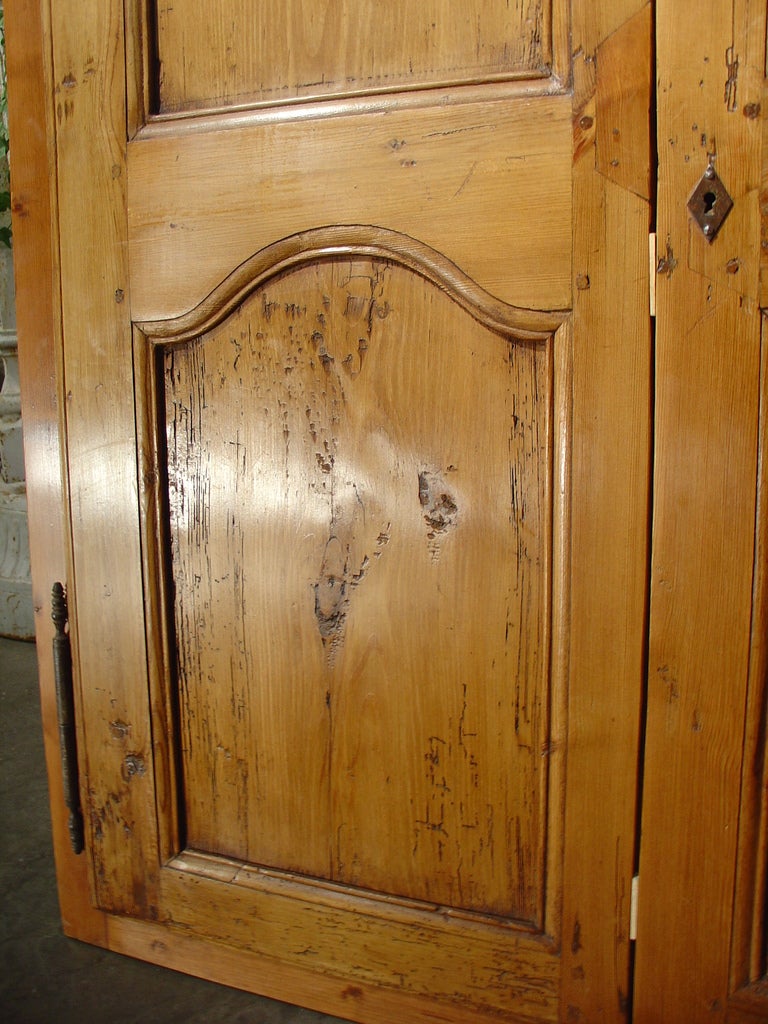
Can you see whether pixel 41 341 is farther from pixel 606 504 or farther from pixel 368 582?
pixel 606 504

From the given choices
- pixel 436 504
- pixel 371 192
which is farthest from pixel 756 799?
pixel 371 192

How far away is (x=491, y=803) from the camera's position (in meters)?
1.13

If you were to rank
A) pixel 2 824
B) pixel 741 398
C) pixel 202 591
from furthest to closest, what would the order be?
pixel 2 824
pixel 202 591
pixel 741 398

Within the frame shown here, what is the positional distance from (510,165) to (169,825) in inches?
44.4

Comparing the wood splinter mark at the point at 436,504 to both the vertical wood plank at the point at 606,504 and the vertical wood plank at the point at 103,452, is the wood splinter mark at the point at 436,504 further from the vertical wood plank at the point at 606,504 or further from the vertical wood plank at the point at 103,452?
the vertical wood plank at the point at 103,452

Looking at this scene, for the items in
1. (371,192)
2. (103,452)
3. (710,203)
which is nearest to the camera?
(710,203)

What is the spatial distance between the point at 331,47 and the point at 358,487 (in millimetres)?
607

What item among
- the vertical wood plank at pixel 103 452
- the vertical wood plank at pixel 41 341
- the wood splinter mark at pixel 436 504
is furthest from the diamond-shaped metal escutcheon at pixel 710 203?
the vertical wood plank at pixel 41 341

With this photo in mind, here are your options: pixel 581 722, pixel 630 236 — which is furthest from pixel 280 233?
pixel 581 722

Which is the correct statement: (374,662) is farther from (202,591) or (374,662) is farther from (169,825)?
(169,825)

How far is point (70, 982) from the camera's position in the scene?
1.34m

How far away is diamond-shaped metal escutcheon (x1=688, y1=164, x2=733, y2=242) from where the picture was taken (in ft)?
3.14

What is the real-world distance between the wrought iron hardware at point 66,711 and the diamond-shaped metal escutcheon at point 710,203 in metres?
1.12

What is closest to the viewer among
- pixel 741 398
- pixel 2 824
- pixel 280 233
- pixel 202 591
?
pixel 741 398
